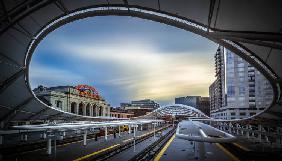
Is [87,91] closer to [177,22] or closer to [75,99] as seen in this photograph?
[75,99]

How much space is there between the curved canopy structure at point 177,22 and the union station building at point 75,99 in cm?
5023

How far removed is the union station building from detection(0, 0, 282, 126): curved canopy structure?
5023 centimetres

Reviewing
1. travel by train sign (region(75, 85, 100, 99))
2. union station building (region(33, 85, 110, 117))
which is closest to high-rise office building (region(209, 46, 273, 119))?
union station building (region(33, 85, 110, 117))

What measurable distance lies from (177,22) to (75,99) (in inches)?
2832

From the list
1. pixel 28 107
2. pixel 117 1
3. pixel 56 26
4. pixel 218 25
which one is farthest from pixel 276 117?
pixel 28 107

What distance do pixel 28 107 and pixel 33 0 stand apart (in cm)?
2164

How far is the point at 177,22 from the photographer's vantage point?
1720 centimetres

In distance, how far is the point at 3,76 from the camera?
2444 centimetres

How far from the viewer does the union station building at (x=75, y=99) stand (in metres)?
74.0

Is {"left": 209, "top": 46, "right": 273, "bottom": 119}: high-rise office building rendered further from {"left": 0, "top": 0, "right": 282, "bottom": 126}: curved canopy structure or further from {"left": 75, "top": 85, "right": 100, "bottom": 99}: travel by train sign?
{"left": 0, "top": 0, "right": 282, "bottom": 126}: curved canopy structure

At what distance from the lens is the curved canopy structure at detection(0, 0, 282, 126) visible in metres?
12.9

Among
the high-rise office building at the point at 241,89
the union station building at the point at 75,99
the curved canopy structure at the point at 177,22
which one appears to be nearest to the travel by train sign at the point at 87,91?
the union station building at the point at 75,99

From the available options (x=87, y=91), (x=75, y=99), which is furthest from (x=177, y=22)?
(x=87, y=91)

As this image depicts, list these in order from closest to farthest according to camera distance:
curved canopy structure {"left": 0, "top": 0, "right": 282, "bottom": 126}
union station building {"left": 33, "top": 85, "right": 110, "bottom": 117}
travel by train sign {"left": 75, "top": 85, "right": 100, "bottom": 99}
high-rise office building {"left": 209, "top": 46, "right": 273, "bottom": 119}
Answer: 1. curved canopy structure {"left": 0, "top": 0, "right": 282, "bottom": 126}
2. union station building {"left": 33, "top": 85, "right": 110, "bottom": 117}
3. travel by train sign {"left": 75, "top": 85, "right": 100, "bottom": 99}
4. high-rise office building {"left": 209, "top": 46, "right": 273, "bottom": 119}
